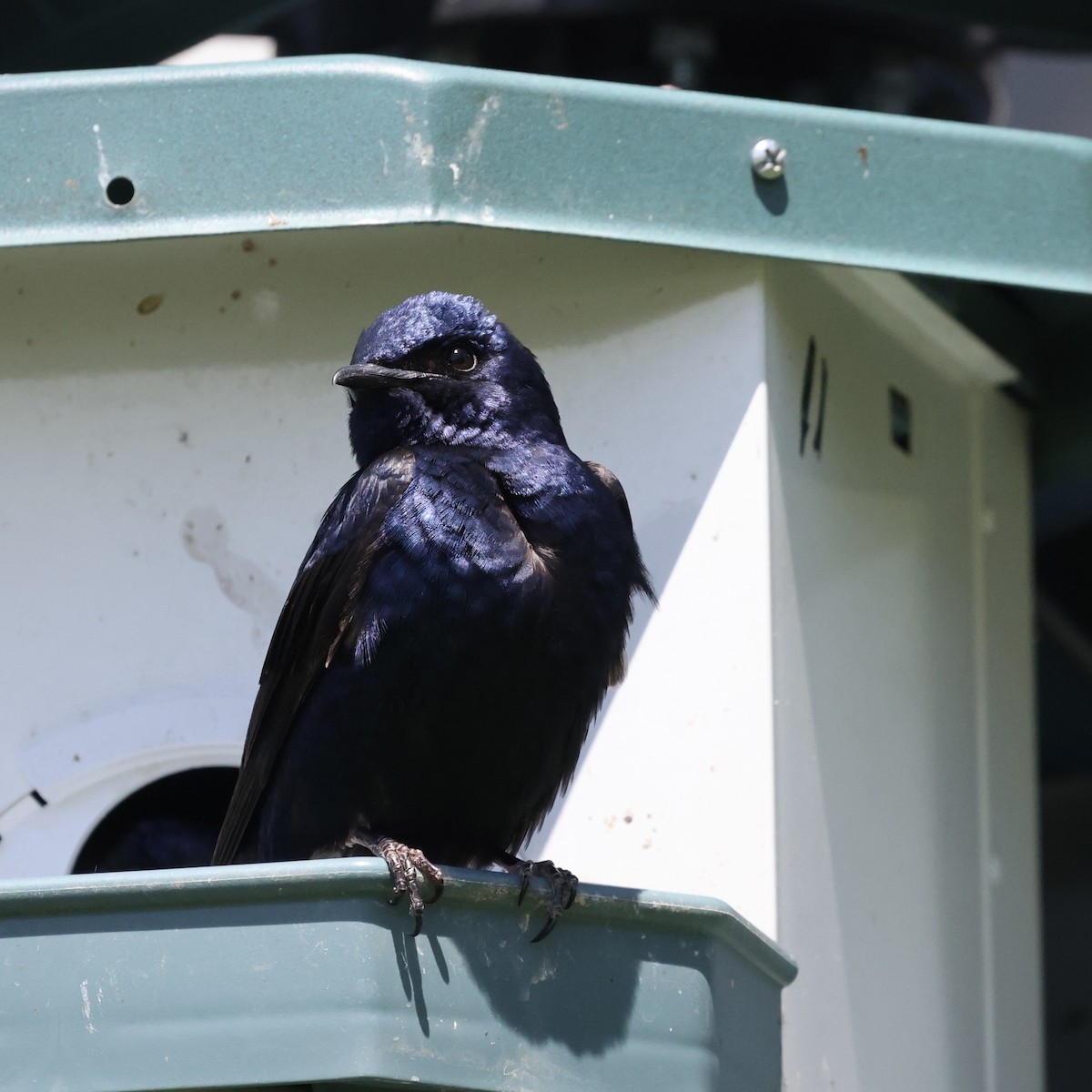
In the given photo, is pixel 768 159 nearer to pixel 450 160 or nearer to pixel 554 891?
pixel 450 160

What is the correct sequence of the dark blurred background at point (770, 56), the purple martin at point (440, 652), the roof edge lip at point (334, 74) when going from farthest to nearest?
the dark blurred background at point (770, 56) → the roof edge lip at point (334, 74) → the purple martin at point (440, 652)

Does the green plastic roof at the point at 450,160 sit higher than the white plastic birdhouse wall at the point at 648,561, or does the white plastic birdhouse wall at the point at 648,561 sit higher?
the green plastic roof at the point at 450,160

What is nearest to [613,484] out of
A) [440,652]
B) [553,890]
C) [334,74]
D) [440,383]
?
[440,383]

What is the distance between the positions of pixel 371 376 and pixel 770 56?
135 cm

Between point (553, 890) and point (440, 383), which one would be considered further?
point (440, 383)

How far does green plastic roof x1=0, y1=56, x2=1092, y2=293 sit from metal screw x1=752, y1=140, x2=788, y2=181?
Answer: 0.5 inches

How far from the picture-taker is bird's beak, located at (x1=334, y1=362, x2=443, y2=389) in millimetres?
2582

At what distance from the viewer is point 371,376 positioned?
2.60 meters

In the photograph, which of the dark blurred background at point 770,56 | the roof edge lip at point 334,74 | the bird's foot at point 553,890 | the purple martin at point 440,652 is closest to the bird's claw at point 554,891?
the bird's foot at point 553,890

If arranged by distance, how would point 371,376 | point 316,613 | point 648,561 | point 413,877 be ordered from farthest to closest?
point 648,561
point 371,376
point 316,613
point 413,877

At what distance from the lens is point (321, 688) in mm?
2445

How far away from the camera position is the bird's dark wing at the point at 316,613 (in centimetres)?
243

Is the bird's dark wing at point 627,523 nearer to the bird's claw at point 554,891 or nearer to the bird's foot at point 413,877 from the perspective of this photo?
the bird's claw at point 554,891

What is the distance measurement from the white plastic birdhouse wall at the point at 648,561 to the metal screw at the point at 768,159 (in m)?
0.15
